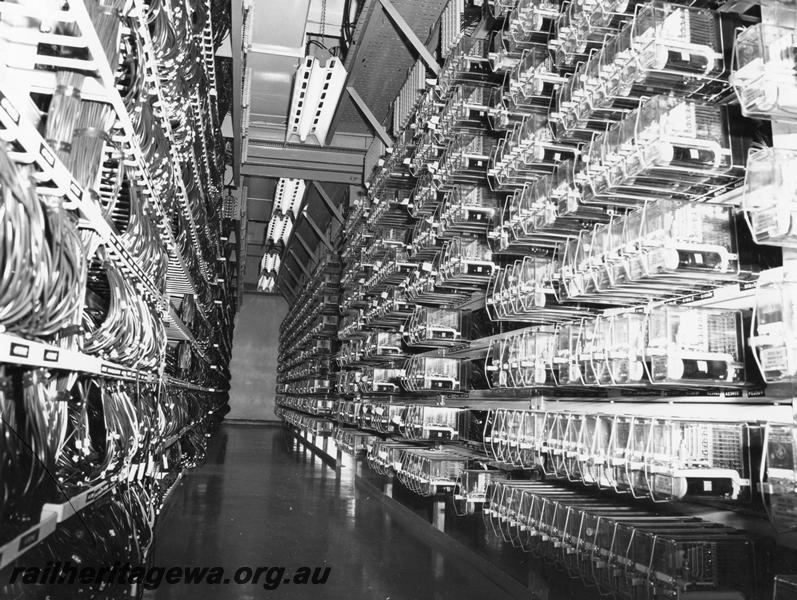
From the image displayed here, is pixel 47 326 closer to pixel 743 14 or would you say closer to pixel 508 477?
pixel 743 14

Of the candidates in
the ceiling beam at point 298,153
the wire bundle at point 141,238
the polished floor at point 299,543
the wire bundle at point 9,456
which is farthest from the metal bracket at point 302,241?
the wire bundle at point 9,456

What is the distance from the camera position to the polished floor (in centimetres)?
347

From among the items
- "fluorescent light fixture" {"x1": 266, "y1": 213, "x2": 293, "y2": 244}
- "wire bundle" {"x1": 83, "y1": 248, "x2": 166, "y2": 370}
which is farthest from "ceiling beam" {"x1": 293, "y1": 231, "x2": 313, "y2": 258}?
"wire bundle" {"x1": 83, "y1": 248, "x2": 166, "y2": 370}

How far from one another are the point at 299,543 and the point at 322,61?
4.42 metres

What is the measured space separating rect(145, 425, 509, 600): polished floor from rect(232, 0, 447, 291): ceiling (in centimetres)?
339

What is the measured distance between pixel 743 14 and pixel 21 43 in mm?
2270

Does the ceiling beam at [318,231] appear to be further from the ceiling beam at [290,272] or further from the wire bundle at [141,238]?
the wire bundle at [141,238]

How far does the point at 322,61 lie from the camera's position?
6.71m

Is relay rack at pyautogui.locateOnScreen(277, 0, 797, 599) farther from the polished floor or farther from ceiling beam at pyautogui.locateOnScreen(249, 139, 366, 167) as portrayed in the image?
ceiling beam at pyautogui.locateOnScreen(249, 139, 366, 167)

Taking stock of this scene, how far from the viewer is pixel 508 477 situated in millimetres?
3889

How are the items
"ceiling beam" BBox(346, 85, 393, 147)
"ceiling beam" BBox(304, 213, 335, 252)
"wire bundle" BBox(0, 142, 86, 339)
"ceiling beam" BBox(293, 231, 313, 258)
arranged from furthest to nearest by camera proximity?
"ceiling beam" BBox(293, 231, 313, 258) → "ceiling beam" BBox(304, 213, 335, 252) → "ceiling beam" BBox(346, 85, 393, 147) → "wire bundle" BBox(0, 142, 86, 339)

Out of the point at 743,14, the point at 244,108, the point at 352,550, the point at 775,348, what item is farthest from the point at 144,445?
the point at 244,108

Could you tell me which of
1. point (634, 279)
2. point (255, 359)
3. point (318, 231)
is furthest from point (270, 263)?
point (634, 279)

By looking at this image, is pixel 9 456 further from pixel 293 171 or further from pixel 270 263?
pixel 270 263
